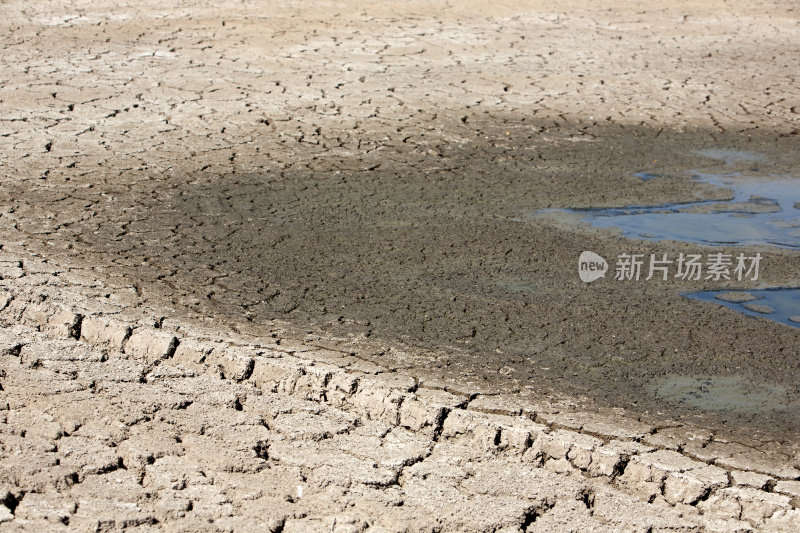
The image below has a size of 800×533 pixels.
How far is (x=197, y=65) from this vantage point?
971cm

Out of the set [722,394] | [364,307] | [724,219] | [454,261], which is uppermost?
[724,219]

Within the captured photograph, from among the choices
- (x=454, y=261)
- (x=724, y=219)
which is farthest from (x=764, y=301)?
(x=454, y=261)

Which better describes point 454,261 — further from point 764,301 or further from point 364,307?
point 764,301

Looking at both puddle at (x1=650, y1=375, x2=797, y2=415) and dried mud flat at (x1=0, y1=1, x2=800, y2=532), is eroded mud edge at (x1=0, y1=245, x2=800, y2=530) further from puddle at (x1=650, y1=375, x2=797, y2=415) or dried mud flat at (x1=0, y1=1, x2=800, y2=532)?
puddle at (x1=650, y1=375, x2=797, y2=415)

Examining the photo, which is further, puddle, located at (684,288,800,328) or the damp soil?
puddle, located at (684,288,800,328)

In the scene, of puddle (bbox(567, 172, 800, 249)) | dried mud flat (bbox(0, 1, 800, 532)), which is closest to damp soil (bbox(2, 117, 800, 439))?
dried mud flat (bbox(0, 1, 800, 532))

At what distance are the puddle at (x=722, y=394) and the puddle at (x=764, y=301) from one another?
80 centimetres

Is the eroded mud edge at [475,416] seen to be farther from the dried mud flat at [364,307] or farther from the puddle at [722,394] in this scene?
the puddle at [722,394]

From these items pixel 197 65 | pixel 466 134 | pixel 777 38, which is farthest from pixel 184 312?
pixel 777 38

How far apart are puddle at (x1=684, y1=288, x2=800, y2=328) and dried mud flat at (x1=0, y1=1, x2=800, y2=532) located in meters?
0.13

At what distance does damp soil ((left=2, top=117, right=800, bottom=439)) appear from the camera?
4.16 m

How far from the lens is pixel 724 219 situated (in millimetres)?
6203

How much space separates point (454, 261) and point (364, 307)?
0.86 metres

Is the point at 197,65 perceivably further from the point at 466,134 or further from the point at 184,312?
the point at 184,312
